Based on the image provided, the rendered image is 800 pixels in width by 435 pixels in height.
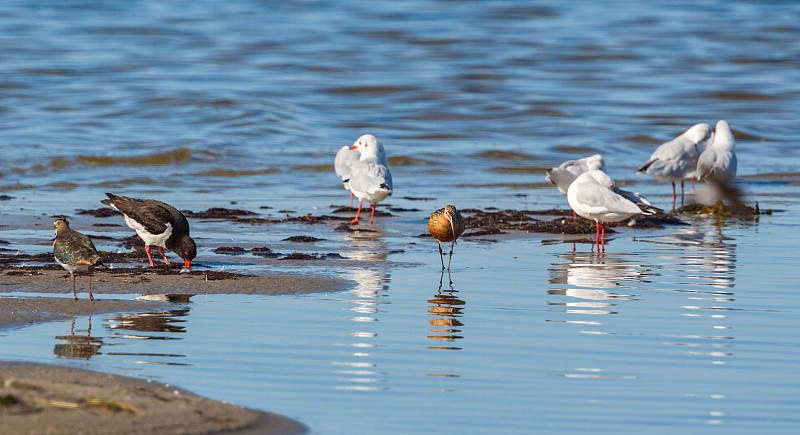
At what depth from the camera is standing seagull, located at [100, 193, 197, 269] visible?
365 inches

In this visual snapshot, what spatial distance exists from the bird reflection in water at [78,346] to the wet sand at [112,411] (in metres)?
0.76

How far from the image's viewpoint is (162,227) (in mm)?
9359

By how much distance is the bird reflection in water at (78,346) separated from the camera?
5.88 m

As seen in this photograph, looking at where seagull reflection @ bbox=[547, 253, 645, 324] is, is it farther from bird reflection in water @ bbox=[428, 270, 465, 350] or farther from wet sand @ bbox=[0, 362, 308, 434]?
wet sand @ bbox=[0, 362, 308, 434]

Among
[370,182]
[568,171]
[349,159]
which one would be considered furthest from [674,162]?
[370,182]

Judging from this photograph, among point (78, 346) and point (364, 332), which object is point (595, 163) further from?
point (78, 346)

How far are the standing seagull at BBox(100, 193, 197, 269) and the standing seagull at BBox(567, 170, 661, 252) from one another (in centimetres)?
415

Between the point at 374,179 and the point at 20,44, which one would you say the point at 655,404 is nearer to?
the point at 374,179

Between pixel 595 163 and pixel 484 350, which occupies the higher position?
pixel 595 163

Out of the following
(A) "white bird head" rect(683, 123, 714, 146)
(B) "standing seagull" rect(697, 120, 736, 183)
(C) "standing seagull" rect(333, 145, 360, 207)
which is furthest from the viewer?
(A) "white bird head" rect(683, 123, 714, 146)

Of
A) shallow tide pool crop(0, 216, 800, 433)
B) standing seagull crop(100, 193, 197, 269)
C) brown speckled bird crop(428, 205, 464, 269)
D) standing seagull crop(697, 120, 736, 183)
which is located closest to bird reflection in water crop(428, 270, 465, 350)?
shallow tide pool crop(0, 216, 800, 433)

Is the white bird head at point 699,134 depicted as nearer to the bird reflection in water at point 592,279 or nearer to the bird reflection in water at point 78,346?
the bird reflection in water at point 592,279

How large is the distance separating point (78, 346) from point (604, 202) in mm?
6434

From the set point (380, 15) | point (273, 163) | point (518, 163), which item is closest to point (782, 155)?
point (518, 163)
